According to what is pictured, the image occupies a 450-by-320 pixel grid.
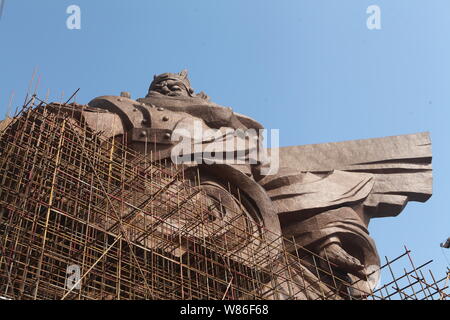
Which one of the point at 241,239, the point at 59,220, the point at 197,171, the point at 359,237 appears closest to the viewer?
the point at 59,220

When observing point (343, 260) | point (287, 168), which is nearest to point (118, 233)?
point (343, 260)

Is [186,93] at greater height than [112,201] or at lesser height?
greater

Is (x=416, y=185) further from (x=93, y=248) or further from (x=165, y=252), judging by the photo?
(x=93, y=248)

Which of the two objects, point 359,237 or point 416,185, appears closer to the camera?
point 359,237

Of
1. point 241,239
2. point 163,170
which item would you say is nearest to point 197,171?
point 163,170

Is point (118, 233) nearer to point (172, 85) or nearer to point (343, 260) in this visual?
point (343, 260)

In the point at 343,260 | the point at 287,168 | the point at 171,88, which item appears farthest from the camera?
the point at 171,88

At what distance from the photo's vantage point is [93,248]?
5594 millimetres

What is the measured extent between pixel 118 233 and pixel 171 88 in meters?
4.22

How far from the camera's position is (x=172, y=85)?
9.86 meters

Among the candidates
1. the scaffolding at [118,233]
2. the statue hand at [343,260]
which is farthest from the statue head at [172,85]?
the statue hand at [343,260]

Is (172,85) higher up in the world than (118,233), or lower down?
higher up

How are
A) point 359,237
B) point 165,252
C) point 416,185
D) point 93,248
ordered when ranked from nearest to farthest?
point 93,248 < point 165,252 < point 359,237 < point 416,185
